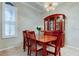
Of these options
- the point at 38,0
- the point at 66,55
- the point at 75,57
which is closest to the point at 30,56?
the point at 66,55

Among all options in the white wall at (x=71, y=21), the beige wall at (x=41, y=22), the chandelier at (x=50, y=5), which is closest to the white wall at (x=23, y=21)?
the beige wall at (x=41, y=22)

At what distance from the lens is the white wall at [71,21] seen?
135 cm

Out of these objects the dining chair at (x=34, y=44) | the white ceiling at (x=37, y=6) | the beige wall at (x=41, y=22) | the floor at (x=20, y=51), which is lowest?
the floor at (x=20, y=51)

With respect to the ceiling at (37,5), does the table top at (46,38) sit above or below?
below

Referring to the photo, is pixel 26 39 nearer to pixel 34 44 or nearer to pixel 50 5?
pixel 34 44

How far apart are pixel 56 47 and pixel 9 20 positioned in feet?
2.32

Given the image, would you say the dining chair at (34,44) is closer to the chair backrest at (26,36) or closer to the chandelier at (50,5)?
the chair backrest at (26,36)

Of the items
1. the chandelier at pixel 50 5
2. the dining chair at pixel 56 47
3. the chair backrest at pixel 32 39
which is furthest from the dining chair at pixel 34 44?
the chandelier at pixel 50 5

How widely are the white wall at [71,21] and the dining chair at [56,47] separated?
103mm

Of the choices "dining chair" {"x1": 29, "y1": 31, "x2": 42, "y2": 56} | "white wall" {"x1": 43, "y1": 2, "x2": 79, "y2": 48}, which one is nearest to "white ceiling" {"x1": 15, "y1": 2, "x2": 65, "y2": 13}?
"white wall" {"x1": 43, "y1": 2, "x2": 79, "y2": 48}

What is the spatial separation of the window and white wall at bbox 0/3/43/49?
0.17 feet

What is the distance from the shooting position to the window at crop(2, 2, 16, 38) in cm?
134

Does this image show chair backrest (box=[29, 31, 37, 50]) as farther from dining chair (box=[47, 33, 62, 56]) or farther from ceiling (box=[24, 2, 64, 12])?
ceiling (box=[24, 2, 64, 12])

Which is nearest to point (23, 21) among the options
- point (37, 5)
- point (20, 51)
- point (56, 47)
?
point (37, 5)
